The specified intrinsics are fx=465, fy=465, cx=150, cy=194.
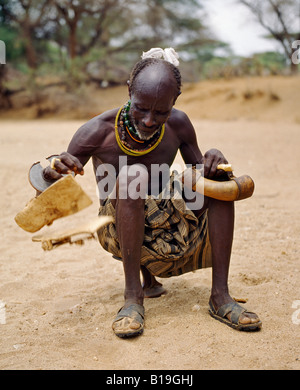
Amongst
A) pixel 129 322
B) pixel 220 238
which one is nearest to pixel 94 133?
pixel 220 238

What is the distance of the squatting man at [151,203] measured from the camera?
2.22 metres

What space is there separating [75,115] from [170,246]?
A: 11.1 meters

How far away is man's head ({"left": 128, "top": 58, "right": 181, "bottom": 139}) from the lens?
87.3 inches

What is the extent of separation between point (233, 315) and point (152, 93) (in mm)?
1154

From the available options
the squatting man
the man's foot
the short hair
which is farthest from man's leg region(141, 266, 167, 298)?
the short hair

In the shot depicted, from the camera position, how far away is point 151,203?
235cm

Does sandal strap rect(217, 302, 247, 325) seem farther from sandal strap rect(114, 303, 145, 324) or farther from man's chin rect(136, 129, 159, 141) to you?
man's chin rect(136, 129, 159, 141)

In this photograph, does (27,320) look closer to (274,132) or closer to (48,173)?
(48,173)

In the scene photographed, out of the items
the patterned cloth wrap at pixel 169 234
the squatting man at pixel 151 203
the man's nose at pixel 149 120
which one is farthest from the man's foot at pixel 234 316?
the man's nose at pixel 149 120

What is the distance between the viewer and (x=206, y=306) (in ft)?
8.47

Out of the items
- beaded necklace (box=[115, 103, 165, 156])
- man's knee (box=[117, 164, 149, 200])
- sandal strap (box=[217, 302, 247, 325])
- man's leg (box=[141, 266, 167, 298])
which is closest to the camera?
man's knee (box=[117, 164, 149, 200])

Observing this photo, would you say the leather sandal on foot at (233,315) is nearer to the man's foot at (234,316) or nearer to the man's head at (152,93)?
the man's foot at (234,316)

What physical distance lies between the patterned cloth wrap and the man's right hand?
11.9 inches
